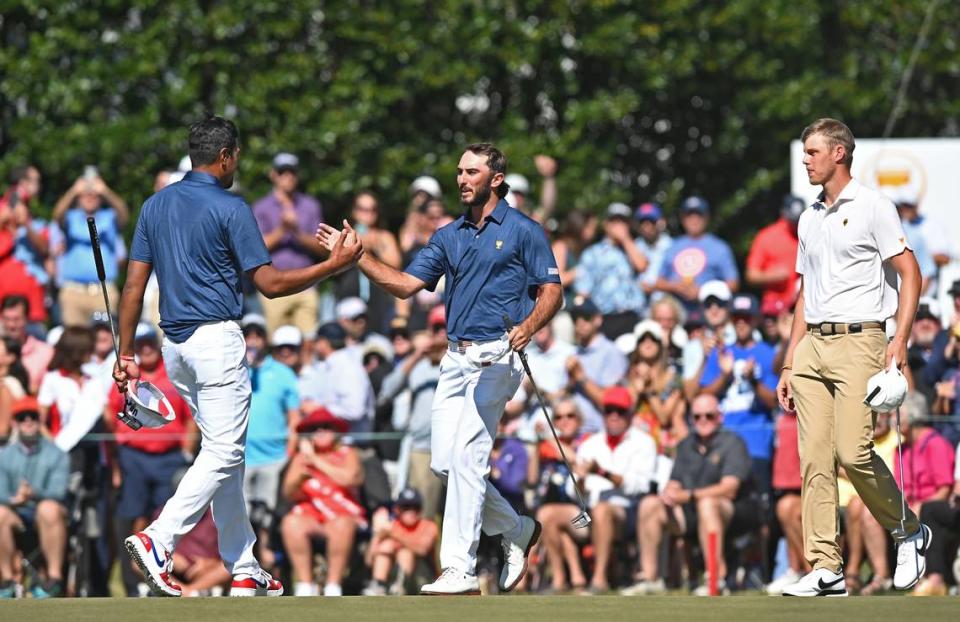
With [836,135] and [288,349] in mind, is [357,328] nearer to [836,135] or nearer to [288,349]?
[288,349]

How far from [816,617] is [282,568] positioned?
6425mm

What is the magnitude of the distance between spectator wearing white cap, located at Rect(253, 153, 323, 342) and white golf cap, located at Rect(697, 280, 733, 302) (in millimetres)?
3423

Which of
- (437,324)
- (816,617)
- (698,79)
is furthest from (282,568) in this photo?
(698,79)

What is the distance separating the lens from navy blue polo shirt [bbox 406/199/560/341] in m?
10.1

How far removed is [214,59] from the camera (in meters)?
21.0

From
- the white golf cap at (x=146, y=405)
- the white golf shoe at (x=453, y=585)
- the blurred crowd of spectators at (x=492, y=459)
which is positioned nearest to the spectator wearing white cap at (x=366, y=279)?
the blurred crowd of spectators at (x=492, y=459)

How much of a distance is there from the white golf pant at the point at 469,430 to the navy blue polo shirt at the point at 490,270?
0.44 feet

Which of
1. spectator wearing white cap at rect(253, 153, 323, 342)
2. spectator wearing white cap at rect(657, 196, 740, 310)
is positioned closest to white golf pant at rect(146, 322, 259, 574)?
spectator wearing white cap at rect(253, 153, 323, 342)

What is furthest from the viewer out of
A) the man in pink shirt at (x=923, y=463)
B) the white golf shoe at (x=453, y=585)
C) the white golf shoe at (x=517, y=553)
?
the man in pink shirt at (x=923, y=463)

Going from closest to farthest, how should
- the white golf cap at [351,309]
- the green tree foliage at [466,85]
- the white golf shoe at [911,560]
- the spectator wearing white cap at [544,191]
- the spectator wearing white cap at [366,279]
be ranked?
the white golf shoe at [911,560] → the white golf cap at [351,309] → the spectator wearing white cap at [366,279] → the spectator wearing white cap at [544,191] → the green tree foliage at [466,85]

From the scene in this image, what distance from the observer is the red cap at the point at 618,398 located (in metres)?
14.2

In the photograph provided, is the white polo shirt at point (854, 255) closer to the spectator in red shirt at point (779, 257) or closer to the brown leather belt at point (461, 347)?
the brown leather belt at point (461, 347)

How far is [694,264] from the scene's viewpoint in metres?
16.8

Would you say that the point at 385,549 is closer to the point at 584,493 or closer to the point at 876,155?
the point at 584,493
